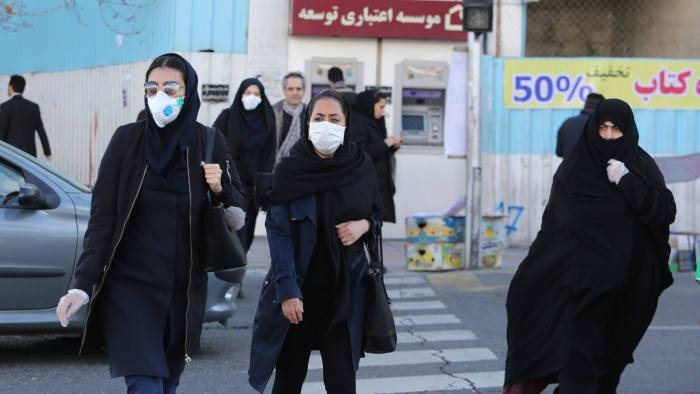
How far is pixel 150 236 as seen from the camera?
4.97 metres

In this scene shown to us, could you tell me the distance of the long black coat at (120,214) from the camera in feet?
16.1

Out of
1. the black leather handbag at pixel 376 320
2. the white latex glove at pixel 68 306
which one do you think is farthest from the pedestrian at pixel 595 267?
the white latex glove at pixel 68 306

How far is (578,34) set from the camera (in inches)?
704

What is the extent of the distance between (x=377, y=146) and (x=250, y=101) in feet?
5.28

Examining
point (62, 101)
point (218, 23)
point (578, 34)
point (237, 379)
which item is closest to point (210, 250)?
point (237, 379)

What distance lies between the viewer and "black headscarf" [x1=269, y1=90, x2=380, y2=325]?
5344 mm

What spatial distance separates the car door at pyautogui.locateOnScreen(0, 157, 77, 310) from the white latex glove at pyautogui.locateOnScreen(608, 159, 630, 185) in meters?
3.59

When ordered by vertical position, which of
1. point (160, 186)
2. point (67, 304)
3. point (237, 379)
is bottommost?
point (237, 379)

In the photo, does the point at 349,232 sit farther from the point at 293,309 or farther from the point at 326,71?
the point at 326,71

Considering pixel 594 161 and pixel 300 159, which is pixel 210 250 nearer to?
pixel 300 159

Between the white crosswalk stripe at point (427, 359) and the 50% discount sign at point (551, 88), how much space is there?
15.7 ft

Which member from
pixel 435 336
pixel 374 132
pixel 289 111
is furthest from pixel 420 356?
pixel 374 132

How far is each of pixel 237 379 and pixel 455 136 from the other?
19.5ft

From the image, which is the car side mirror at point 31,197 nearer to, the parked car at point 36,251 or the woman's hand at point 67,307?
the parked car at point 36,251
